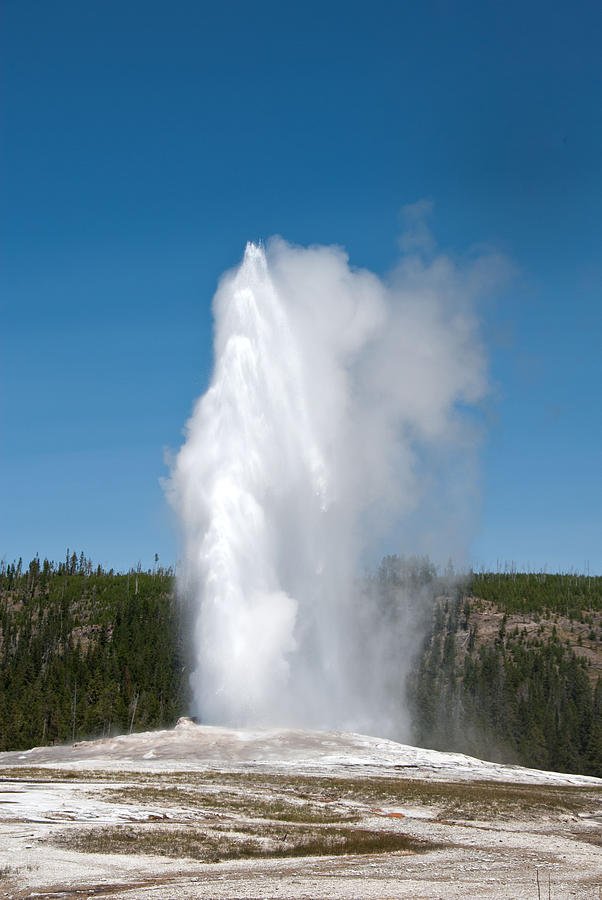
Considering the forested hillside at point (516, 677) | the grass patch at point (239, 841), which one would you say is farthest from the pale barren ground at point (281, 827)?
the forested hillside at point (516, 677)

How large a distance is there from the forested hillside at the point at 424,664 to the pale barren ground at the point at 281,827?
3725cm

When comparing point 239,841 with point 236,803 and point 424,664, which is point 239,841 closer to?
point 236,803

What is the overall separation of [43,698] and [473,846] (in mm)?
70420

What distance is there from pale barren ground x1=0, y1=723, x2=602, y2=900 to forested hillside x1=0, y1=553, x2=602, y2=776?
37254 millimetres

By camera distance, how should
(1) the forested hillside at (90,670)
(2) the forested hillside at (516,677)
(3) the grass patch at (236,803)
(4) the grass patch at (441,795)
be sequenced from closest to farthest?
1. (3) the grass patch at (236,803)
2. (4) the grass patch at (441,795)
3. (1) the forested hillside at (90,670)
4. (2) the forested hillside at (516,677)

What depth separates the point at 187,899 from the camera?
49.1 feet

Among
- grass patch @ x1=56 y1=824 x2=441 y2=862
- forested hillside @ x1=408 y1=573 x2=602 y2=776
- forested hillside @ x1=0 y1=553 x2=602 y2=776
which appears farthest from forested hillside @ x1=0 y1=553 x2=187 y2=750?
grass patch @ x1=56 y1=824 x2=441 y2=862

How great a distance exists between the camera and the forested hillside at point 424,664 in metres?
83.7

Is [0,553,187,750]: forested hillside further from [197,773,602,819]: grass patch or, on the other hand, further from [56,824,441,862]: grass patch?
[56,824,441,862]: grass patch

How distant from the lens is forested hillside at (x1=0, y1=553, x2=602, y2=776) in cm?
8369

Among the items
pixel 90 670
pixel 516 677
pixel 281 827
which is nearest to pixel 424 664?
pixel 516 677

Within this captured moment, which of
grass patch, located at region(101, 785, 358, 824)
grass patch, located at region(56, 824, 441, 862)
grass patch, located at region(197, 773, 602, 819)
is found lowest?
grass patch, located at region(197, 773, 602, 819)

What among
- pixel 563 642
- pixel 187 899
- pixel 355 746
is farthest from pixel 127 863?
pixel 563 642

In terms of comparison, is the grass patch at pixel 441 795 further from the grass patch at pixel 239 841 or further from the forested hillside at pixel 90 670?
the forested hillside at pixel 90 670
